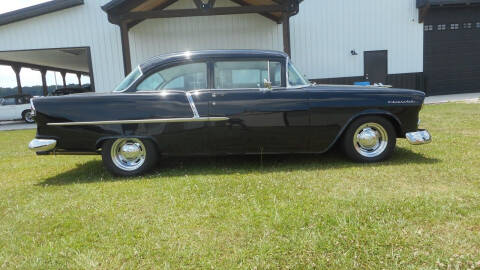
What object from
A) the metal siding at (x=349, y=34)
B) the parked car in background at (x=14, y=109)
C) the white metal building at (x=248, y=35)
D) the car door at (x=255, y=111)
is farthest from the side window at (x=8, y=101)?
the car door at (x=255, y=111)

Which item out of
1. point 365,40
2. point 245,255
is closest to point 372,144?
point 245,255

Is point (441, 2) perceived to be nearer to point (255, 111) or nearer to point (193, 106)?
point (255, 111)

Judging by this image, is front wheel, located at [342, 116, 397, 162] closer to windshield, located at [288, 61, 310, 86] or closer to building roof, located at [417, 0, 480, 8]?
windshield, located at [288, 61, 310, 86]

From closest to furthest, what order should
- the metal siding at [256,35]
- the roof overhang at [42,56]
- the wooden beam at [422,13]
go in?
the metal siding at [256,35] → the wooden beam at [422,13] → the roof overhang at [42,56]

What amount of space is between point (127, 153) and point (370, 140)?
318 cm

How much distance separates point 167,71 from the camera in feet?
12.6

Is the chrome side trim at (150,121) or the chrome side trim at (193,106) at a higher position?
the chrome side trim at (193,106)

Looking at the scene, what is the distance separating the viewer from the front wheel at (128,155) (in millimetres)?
3820

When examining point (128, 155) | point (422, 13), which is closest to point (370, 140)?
point (128, 155)

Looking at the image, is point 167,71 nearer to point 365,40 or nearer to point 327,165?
point 327,165

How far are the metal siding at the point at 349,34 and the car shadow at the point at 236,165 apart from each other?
905 cm

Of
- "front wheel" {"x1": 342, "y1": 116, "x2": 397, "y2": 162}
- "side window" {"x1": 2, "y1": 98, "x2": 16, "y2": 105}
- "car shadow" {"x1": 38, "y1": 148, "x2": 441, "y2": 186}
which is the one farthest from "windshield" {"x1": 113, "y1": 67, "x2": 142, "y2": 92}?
"side window" {"x1": 2, "y1": 98, "x2": 16, "y2": 105}

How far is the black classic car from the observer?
12.1 feet

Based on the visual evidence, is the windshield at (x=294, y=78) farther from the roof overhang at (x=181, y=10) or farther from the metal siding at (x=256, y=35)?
the metal siding at (x=256, y=35)
